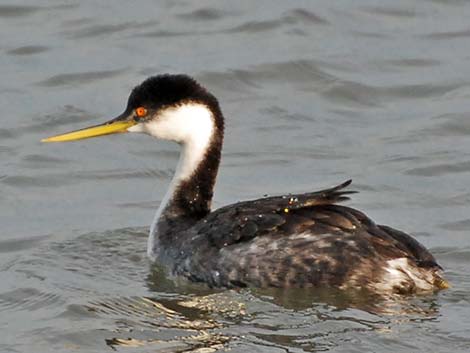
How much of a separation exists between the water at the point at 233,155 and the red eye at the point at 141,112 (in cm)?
101

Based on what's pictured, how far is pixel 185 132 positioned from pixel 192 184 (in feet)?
1.23

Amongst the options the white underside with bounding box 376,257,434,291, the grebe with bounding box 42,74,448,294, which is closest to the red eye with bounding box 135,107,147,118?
the grebe with bounding box 42,74,448,294

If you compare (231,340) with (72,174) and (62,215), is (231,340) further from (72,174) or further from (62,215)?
(72,174)

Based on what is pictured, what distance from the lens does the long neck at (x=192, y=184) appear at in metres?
10.1

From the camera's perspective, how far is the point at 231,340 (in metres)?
8.53

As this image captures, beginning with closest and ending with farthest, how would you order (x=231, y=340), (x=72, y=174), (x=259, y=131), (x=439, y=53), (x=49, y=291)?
(x=231, y=340)
(x=49, y=291)
(x=72, y=174)
(x=259, y=131)
(x=439, y=53)

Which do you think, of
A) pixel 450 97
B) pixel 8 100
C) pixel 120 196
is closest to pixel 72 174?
pixel 120 196

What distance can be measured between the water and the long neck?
1.17 ft

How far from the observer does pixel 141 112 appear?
10305 mm

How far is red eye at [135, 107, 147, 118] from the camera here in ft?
33.7

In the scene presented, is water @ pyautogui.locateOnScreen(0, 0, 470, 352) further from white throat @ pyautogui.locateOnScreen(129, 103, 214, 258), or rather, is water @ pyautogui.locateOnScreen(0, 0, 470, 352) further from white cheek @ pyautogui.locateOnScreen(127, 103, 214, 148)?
white cheek @ pyautogui.locateOnScreen(127, 103, 214, 148)

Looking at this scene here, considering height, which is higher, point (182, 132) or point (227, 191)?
point (182, 132)

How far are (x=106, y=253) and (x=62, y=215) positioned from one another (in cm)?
94

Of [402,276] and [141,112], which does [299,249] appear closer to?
[402,276]
